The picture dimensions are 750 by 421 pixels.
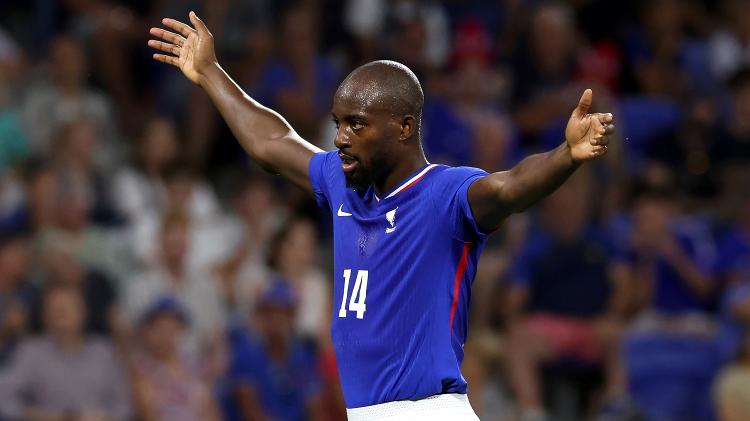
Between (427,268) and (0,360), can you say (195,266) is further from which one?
(427,268)

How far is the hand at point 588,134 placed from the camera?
457cm

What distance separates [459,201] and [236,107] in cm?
145

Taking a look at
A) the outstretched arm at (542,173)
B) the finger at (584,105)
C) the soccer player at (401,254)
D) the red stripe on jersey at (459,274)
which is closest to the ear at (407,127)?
the soccer player at (401,254)

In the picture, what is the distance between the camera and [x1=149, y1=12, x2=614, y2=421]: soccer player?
16.2 feet

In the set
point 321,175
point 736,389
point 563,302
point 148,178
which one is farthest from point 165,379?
point 321,175

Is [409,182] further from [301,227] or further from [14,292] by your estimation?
[14,292]

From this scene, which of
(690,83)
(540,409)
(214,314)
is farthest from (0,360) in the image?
(690,83)

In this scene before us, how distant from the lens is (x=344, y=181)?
5.43m

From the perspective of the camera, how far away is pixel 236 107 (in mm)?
5969

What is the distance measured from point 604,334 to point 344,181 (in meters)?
5.42

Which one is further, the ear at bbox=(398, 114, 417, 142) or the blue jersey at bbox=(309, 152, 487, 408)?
the ear at bbox=(398, 114, 417, 142)

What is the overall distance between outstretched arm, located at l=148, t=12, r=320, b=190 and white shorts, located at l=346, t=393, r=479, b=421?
1.26 metres

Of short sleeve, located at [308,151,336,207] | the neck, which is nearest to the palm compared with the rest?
short sleeve, located at [308,151,336,207]

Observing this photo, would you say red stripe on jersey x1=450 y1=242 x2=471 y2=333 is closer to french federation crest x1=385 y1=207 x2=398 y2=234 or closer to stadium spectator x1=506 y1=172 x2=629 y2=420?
french federation crest x1=385 y1=207 x2=398 y2=234
